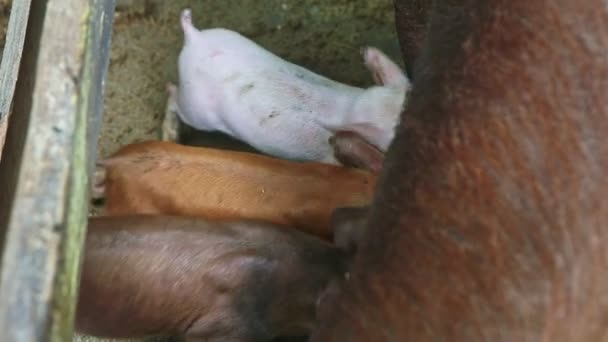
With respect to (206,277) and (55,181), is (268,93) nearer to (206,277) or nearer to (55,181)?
(206,277)

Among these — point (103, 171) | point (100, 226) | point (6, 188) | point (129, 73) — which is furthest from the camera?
point (129, 73)

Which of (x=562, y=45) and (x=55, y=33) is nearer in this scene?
(x=55, y=33)

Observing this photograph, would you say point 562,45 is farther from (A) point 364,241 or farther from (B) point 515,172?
(A) point 364,241

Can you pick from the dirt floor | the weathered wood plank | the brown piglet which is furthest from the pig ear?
the weathered wood plank

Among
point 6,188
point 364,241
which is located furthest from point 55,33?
point 364,241

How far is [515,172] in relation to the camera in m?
0.85

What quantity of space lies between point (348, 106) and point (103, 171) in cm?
50

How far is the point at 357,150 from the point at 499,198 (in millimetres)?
632

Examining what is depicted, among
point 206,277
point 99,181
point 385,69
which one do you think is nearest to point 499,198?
point 206,277

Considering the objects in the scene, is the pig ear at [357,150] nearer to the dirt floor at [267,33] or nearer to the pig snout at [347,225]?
the pig snout at [347,225]

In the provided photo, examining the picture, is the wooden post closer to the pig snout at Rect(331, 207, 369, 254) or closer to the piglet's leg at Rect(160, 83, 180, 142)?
the pig snout at Rect(331, 207, 369, 254)

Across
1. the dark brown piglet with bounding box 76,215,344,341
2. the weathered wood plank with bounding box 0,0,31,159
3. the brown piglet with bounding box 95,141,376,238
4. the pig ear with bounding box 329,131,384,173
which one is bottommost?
the dark brown piglet with bounding box 76,215,344,341

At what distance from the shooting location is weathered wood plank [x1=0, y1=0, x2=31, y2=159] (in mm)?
1229

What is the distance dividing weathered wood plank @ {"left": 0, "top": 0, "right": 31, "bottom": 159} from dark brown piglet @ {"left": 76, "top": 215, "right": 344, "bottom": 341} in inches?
9.2
